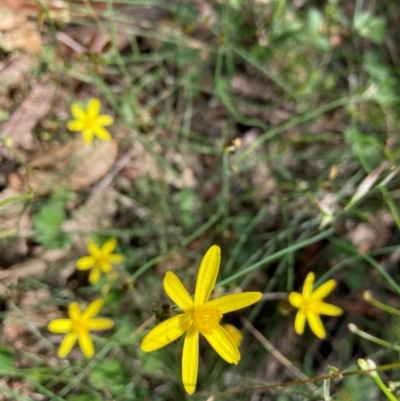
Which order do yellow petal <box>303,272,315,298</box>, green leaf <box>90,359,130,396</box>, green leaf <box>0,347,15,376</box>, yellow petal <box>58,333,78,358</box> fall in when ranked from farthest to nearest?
1. green leaf <box>90,359,130,396</box>
2. yellow petal <box>58,333,78,358</box>
3. yellow petal <box>303,272,315,298</box>
4. green leaf <box>0,347,15,376</box>

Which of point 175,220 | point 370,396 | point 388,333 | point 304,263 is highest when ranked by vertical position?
point 175,220

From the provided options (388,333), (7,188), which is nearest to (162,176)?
(7,188)

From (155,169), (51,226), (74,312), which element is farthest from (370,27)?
(74,312)

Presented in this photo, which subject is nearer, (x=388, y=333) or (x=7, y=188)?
(x=7, y=188)

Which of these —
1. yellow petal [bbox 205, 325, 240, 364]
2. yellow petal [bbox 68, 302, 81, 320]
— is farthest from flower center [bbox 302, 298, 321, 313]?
yellow petal [bbox 68, 302, 81, 320]

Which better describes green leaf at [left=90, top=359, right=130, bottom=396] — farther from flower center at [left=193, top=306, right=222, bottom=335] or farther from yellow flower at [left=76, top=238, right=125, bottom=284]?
flower center at [left=193, top=306, right=222, bottom=335]

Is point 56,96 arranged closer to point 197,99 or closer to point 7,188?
point 7,188

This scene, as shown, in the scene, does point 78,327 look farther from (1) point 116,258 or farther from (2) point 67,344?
(1) point 116,258

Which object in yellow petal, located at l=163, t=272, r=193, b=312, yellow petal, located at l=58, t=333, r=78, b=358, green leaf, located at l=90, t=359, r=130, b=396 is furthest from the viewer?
green leaf, located at l=90, t=359, r=130, b=396
